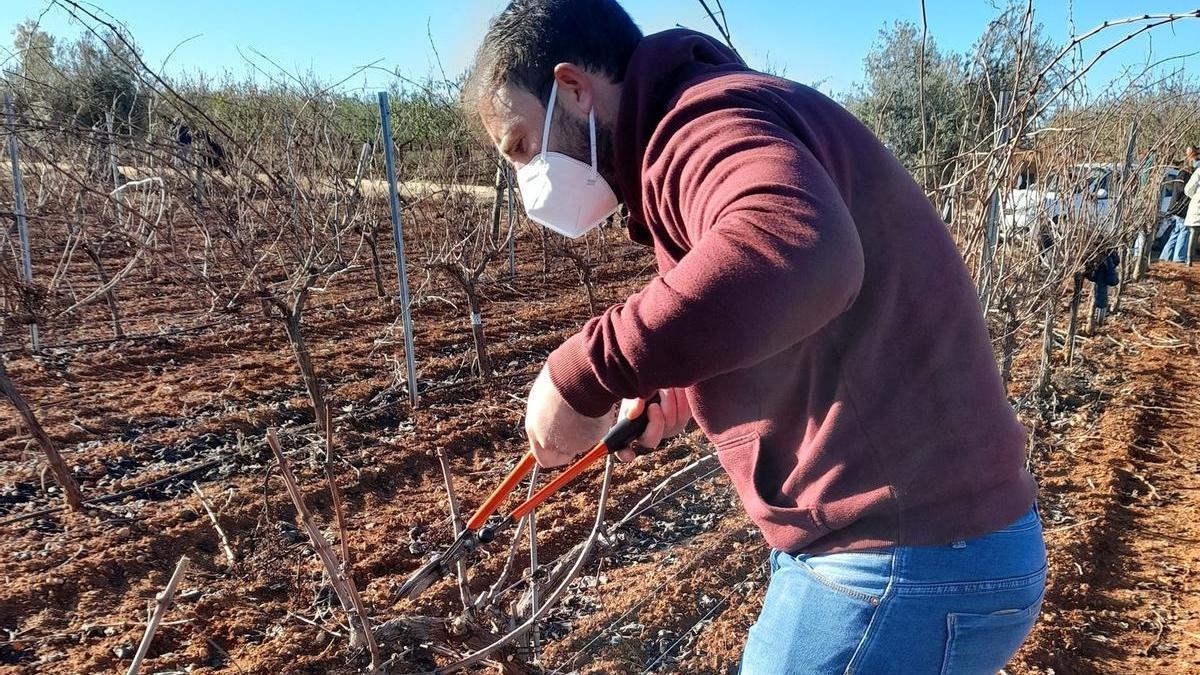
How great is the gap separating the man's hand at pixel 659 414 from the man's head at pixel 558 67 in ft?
1.41

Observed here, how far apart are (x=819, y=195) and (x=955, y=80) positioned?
1273 centimetres

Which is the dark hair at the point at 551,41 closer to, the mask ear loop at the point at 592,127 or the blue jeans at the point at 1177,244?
the mask ear loop at the point at 592,127

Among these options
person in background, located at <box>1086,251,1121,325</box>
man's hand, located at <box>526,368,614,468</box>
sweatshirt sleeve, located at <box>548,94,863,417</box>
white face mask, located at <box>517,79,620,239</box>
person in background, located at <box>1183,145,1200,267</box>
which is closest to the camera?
sweatshirt sleeve, located at <box>548,94,863,417</box>

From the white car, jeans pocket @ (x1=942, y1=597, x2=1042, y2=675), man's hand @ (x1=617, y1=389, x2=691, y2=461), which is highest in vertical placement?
the white car

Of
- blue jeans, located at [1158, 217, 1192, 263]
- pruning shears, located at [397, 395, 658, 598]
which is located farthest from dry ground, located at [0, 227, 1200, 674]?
blue jeans, located at [1158, 217, 1192, 263]

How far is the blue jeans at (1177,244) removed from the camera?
11.7m

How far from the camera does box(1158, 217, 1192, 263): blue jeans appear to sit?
11.7 meters

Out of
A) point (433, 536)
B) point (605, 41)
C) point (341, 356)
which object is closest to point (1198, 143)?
point (341, 356)

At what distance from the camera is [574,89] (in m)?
1.15

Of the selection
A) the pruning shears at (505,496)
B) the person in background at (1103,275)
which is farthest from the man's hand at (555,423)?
the person in background at (1103,275)

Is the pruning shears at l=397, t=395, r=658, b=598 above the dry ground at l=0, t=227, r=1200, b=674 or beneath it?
above

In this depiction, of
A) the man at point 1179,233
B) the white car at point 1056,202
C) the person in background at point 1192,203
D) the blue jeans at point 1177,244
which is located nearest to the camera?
the white car at point 1056,202

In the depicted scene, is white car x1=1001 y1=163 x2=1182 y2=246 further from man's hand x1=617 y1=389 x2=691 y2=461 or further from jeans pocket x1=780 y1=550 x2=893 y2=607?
jeans pocket x1=780 y1=550 x2=893 y2=607

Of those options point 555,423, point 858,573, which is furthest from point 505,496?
point 858,573
